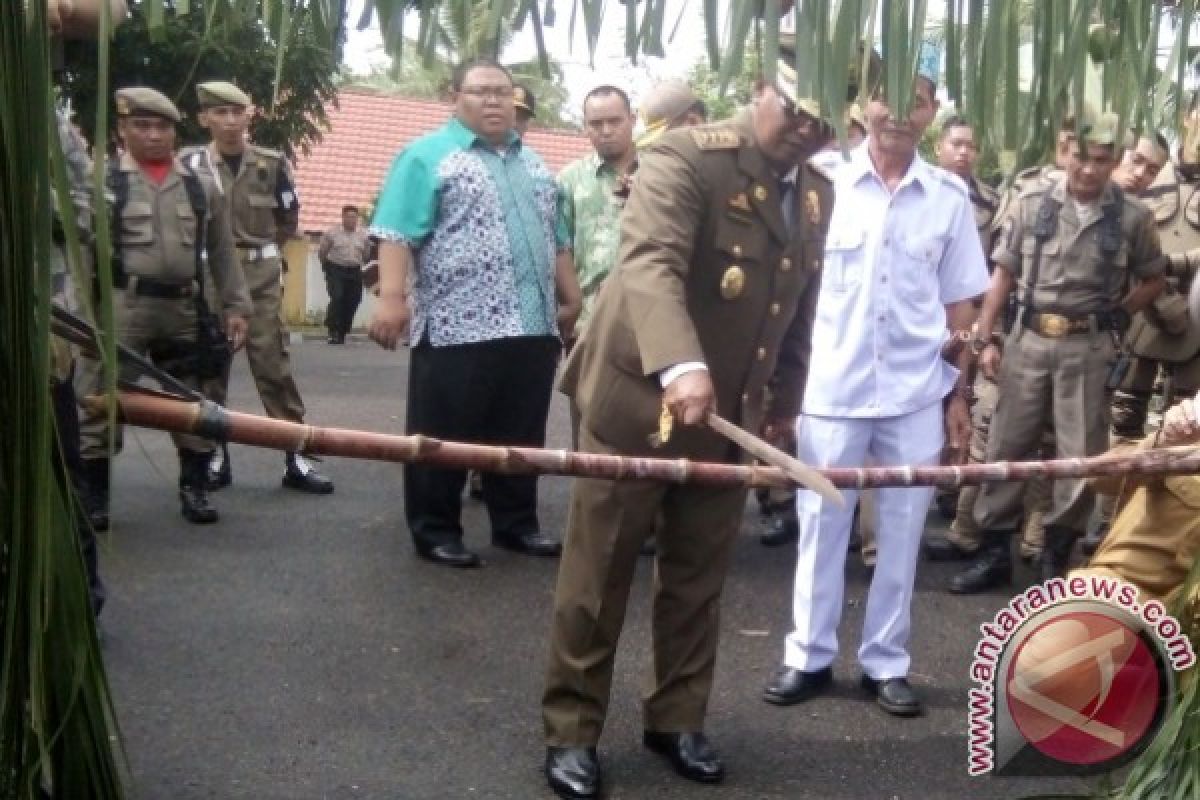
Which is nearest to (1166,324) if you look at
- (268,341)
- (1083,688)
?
(1083,688)

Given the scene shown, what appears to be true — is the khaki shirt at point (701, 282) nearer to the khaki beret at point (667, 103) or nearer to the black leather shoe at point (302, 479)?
the khaki beret at point (667, 103)

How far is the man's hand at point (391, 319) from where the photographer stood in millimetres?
5613

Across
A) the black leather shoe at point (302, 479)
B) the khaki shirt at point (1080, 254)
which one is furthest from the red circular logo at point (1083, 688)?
the black leather shoe at point (302, 479)

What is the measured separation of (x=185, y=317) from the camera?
20.7 ft

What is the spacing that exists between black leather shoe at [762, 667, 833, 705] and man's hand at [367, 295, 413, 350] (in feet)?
6.34

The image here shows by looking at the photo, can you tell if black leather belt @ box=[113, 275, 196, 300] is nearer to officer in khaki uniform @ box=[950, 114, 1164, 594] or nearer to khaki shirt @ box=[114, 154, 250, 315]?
khaki shirt @ box=[114, 154, 250, 315]

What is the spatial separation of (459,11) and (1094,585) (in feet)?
6.78

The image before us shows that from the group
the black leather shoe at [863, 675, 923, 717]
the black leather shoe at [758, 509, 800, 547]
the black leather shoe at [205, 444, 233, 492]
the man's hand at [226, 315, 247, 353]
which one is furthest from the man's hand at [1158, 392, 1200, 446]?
the black leather shoe at [205, 444, 233, 492]

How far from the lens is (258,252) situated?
292 inches

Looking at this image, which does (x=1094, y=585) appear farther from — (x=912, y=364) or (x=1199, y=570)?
(x=912, y=364)

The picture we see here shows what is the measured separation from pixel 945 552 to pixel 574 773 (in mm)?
3190

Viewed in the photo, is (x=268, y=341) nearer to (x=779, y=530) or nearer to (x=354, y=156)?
(x=779, y=530)

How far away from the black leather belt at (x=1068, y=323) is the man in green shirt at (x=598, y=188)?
1.69 m

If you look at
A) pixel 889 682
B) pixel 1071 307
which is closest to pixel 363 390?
pixel 1071 307
